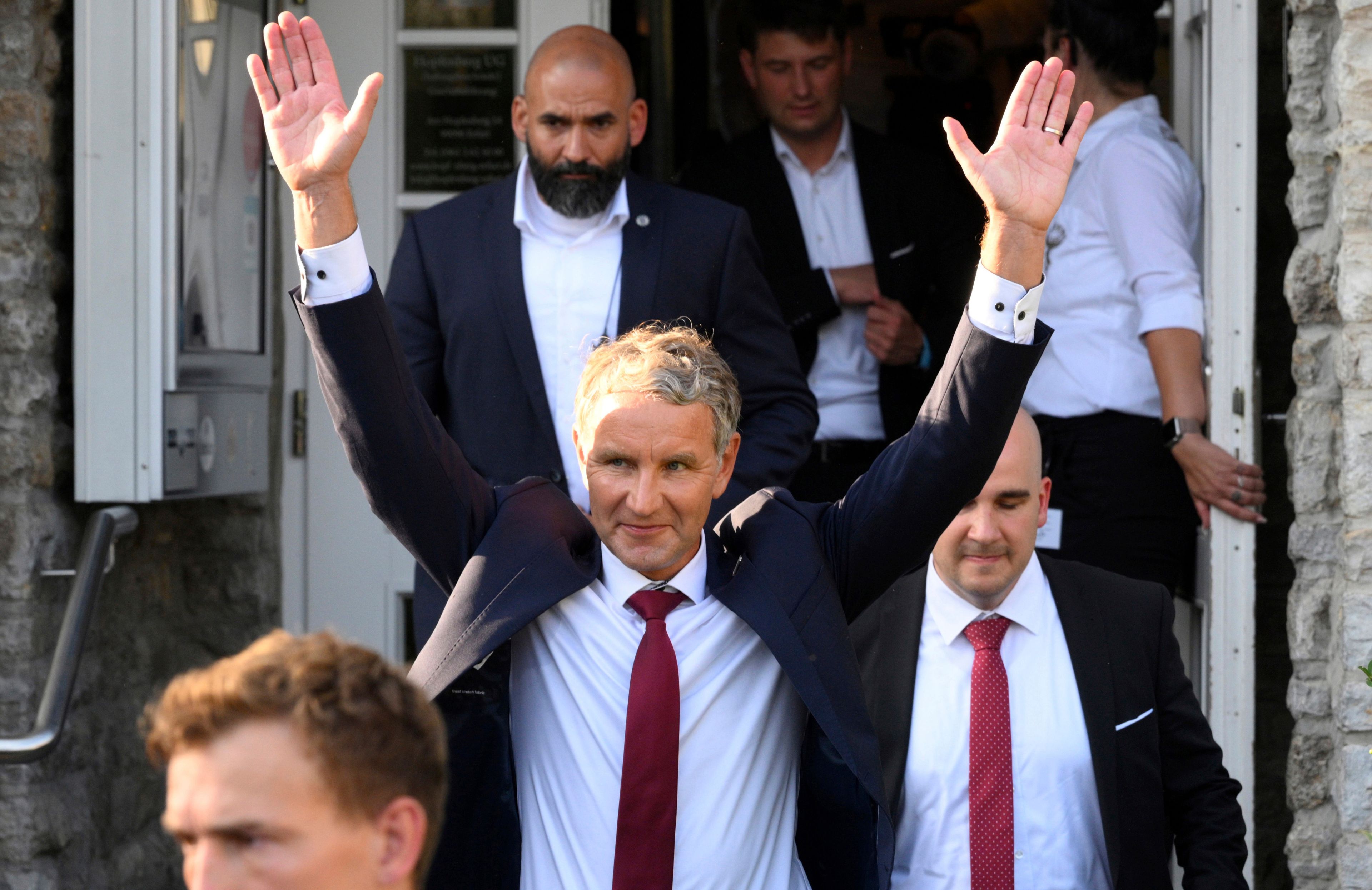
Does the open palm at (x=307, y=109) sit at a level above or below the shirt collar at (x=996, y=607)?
above

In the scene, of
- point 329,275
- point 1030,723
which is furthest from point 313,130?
point 1030,723

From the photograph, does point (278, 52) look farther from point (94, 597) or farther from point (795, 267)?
point (795, 267)

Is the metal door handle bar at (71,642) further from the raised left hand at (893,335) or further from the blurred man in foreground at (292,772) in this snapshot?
the raised left hand at (893,335)

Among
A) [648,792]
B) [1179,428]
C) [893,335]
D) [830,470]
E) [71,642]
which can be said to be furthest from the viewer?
[830,470]

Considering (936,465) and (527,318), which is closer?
(936,465)

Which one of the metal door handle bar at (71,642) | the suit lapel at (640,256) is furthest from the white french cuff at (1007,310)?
the metal door handle bar at (71,642)

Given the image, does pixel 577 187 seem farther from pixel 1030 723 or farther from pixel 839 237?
pixel 1030 723

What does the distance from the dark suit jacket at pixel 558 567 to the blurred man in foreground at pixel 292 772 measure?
626mm

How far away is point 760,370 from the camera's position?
354 centimetres

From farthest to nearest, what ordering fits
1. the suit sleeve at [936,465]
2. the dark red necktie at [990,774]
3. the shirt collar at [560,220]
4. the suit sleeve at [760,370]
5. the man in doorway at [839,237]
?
the man in doorway at [839,237] → the shirt collar at [560,220] → the suit sleeve at [760,370] → the dark red necktie at [990,774] → the suit sleeve at [936,465]

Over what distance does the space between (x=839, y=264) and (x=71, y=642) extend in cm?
Answer: 239

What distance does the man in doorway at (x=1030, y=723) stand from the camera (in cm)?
272

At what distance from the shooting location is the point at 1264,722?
4.02 meters

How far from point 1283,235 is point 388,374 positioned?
271 centimetres
